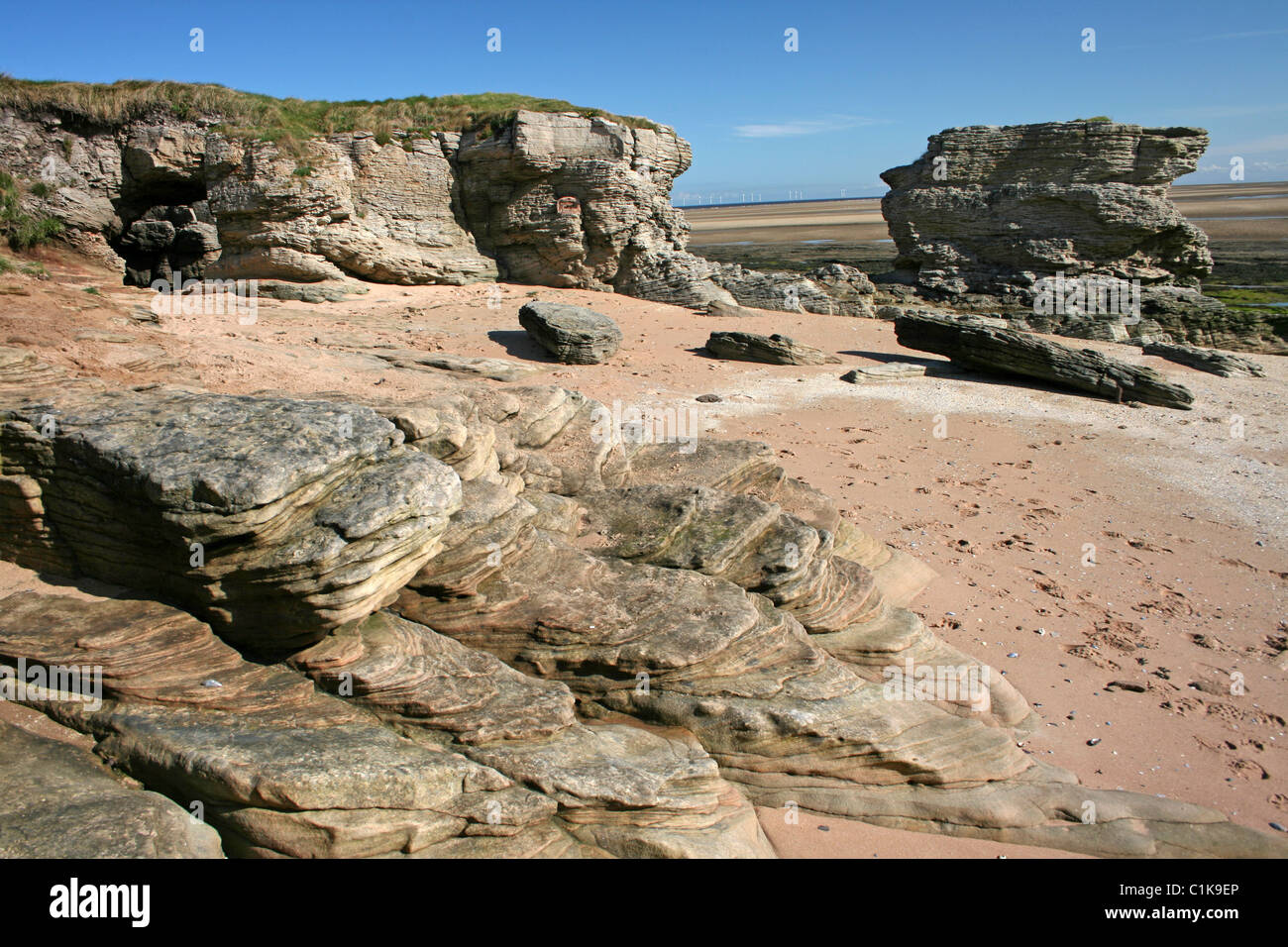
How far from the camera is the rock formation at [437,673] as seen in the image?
5180 mm

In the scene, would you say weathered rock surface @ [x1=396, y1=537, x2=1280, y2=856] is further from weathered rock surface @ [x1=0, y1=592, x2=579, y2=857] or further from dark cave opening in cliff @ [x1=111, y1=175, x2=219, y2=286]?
dark cave opening in cliff @ [x1=111, y1=175, x2=219, y2=286]

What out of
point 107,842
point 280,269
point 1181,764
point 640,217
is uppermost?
point 640,217

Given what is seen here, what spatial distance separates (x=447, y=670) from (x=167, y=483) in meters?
2.23

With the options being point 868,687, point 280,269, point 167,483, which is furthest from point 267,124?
point 868,687

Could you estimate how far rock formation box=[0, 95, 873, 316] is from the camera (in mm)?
20188

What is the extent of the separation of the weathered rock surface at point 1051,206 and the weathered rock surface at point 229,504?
1045 inches

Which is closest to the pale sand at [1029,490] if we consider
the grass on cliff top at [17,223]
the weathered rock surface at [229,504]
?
the grass on cliff top at [17,223]

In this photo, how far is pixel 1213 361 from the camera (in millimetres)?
20047

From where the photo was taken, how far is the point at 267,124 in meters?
21.3

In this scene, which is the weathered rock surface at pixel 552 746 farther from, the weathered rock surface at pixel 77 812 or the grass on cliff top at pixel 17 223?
the grass on cliff top at pixel 17 223

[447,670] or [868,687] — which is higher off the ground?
[447,670]

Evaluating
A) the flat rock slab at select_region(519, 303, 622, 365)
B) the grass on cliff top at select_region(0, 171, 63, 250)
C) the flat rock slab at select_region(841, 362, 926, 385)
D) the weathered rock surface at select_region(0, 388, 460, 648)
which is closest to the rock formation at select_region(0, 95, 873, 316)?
the grass on cliff top at select_region(0, 171, 63, 250)

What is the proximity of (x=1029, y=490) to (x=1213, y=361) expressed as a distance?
447 inches
